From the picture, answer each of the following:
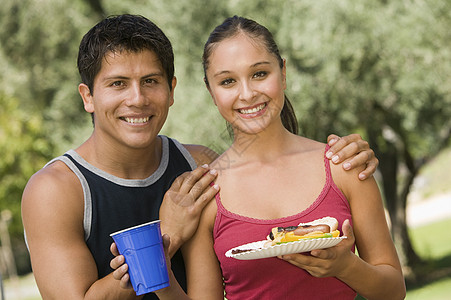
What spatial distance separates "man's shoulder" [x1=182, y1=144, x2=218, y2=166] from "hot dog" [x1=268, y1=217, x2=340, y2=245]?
1.03 m

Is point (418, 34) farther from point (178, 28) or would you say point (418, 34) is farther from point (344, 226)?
point (344, 226)

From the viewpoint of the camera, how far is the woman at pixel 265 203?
8.38 ft

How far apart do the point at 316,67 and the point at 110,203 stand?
597 centimetres

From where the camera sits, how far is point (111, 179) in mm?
2982

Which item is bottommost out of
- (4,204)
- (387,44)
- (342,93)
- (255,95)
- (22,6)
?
(4,204)

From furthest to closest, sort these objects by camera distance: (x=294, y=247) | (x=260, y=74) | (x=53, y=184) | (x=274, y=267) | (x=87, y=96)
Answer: (x=87, y=96)
(x=53, y=184)
(x=260, y=74)
(x=274, y=267)
(x=294, y=247)

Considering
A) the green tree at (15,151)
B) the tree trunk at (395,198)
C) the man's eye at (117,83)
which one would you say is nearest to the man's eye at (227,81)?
the man's eye at (117,83)

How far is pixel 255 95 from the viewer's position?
8.54 feet

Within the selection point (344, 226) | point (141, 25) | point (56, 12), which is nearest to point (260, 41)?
point (141, 25)

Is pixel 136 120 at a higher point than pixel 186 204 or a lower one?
higher

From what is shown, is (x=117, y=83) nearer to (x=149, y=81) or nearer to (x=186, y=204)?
(x=149, y=81)

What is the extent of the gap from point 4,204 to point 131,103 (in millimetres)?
16913

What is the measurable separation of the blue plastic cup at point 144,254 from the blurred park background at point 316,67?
3.59 metres

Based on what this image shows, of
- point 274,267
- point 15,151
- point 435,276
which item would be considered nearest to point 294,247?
point 274,267
